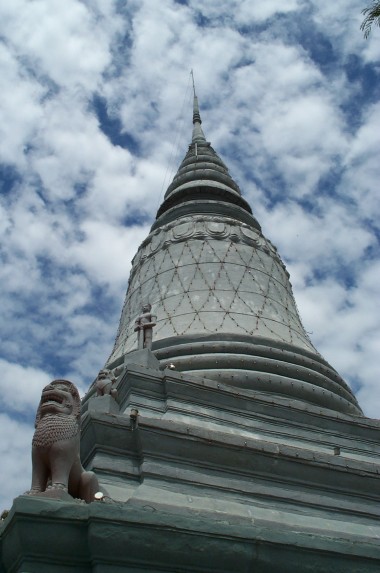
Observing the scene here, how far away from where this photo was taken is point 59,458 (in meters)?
7.57

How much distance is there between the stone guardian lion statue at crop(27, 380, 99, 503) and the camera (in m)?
7.55

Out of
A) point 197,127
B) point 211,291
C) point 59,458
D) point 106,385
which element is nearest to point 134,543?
point 59,458

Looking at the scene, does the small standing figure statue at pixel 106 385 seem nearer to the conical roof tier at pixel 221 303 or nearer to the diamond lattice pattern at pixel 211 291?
the conical roof tier at pixel 221 303

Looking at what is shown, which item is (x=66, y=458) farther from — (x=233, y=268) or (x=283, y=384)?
(x=233, y=268)

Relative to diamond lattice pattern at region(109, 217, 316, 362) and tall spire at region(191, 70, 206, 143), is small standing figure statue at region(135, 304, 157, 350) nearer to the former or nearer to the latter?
diamond lattice pattern at region(109, 217, 316, 362)

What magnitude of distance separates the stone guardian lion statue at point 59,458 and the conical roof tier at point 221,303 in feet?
21.2

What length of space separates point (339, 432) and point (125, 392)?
162 inches

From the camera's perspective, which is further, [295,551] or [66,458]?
[66,458]

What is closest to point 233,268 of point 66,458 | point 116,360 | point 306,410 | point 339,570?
point 116,360

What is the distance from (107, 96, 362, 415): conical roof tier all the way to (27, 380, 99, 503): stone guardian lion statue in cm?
645

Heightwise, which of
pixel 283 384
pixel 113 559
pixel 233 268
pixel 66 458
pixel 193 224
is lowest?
pixel 113 559

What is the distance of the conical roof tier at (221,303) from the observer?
1452 cm

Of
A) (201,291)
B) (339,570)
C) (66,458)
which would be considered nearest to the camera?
(339,570)

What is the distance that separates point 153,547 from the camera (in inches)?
234
